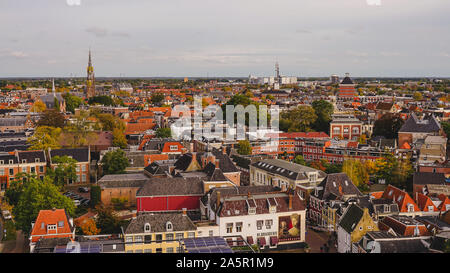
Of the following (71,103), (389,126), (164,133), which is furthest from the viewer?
(71,103)

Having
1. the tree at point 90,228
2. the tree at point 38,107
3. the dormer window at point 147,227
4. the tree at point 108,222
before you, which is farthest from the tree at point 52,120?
the dormer window at point 147,227

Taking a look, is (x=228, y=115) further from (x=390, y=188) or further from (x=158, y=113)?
(x=390, y=188)

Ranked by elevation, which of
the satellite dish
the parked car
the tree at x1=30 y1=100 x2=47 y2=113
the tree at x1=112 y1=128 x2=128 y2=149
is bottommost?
the parked car

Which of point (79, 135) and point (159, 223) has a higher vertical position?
point (79, 135)

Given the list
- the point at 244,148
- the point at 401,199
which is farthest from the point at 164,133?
the point at 401,199

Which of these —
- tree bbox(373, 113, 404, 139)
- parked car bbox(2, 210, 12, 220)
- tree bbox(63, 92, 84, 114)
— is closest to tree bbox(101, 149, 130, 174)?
parked car bbox(2, 210, 12, 220)

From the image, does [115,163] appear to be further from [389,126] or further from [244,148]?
[389,126]

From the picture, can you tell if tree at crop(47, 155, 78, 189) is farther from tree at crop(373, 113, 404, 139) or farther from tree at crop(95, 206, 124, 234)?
tree at crop(373, 113, 404, 139)
